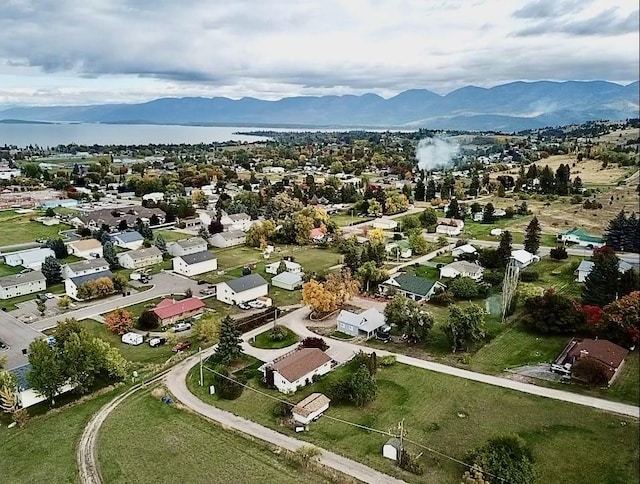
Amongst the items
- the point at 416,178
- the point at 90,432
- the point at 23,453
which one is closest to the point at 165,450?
the point at 90,432

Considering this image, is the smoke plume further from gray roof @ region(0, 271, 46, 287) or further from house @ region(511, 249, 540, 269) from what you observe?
gray roof @ region(0, 271, 46, 287)

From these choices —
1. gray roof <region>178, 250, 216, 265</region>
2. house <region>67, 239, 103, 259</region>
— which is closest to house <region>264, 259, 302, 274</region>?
gray roof <region>178, 250, 216, 265</region>

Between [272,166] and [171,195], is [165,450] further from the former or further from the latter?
[272,166]

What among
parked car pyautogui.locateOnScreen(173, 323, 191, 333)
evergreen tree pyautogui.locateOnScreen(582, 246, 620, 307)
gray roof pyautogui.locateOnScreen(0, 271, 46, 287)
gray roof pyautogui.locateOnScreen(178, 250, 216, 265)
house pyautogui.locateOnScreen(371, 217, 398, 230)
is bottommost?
house pyautogui.locateOnScreen(371, 217, 398, 230)

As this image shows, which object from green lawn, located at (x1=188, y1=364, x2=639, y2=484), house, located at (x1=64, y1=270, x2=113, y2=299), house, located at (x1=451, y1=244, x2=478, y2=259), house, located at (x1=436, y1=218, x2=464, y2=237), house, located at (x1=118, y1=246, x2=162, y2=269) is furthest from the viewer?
house, located at (x1=436, y1=218, x2=464, y2=237)

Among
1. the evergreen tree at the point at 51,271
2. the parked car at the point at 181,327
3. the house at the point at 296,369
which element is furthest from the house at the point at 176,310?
the evergreen tree at the point at 51,271

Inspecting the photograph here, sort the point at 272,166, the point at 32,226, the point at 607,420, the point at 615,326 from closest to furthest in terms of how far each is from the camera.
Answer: the point at 607,420, the point at 615,326, the point at 32,226, the point at 272,166
